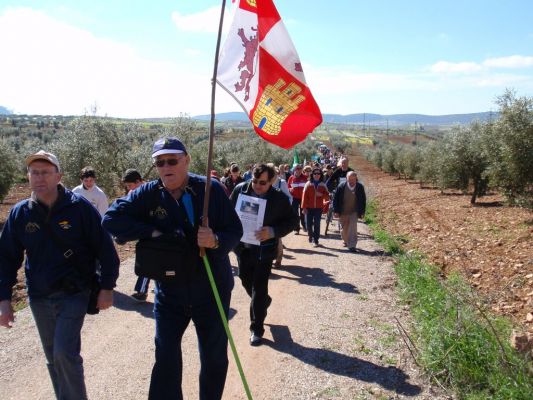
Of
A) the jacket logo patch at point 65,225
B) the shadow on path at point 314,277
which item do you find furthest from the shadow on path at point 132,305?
the jacket logo patch at point 65,225

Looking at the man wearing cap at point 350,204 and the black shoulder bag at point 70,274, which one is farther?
the man wearing cap at point 350,204

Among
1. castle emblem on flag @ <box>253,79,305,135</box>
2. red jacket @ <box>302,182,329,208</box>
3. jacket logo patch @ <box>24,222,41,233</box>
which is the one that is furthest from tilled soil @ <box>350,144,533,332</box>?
jacket logo patch @ <box>24,222,41,233</box>

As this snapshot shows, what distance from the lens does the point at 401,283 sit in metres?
8.09

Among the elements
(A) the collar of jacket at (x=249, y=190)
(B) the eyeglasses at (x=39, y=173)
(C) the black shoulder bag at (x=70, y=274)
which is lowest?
(C) the black shoulder bag at (x=70, y=274)

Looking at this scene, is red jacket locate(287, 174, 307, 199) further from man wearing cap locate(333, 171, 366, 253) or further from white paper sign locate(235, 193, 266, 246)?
white paper sign locate(235, 193, 266, 246)

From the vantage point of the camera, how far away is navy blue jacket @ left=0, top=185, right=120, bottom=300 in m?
3.32

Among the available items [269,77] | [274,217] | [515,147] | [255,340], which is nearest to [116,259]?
[269,77]

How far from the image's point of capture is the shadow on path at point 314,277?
815 centimetres

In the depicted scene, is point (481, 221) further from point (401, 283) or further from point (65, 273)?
point (65, 273)

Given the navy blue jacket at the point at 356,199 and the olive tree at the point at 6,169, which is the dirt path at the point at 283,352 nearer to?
the navy blue jacket at the point at 356,199

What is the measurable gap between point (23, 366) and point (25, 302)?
256 cm

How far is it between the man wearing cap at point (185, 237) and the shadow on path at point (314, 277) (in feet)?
16.1

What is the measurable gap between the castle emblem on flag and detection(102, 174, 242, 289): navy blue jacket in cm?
91

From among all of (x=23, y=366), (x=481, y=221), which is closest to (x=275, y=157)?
(x=481, y=221)
